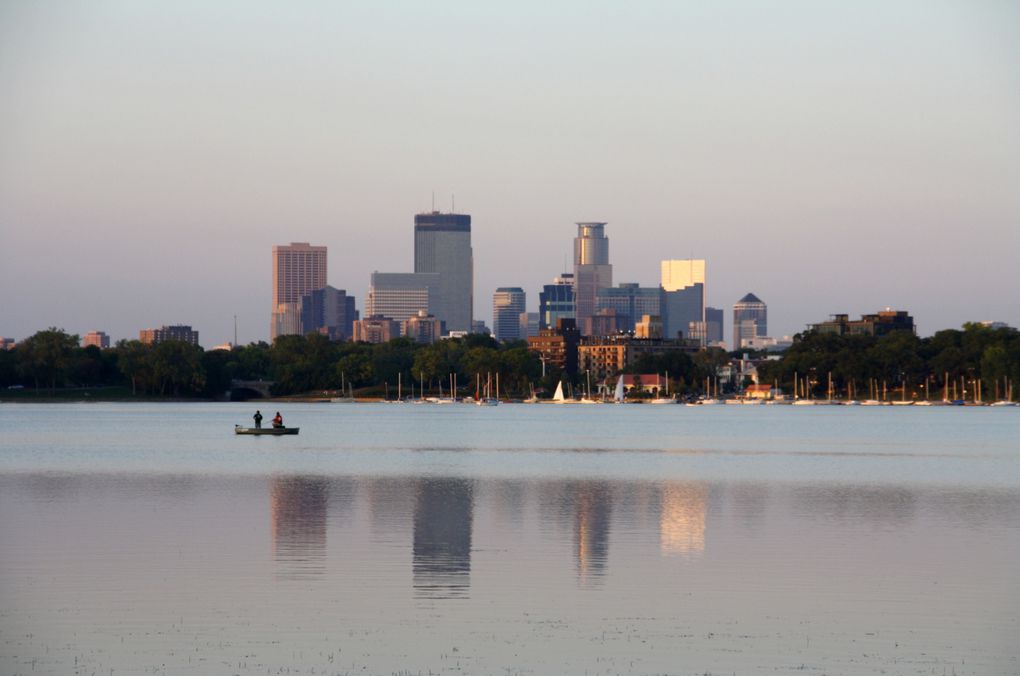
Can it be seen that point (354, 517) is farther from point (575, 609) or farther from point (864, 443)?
point (864, 443)

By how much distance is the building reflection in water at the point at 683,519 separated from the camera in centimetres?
3434

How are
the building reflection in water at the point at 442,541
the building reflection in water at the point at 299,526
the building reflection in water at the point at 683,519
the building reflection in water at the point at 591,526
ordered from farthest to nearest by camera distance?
the building reflection in water at the point at 683,519, the building reflection in water at the point at 299,526, the building reflection in water at the point at 591,526, the building reflection in water at the point at 442,541

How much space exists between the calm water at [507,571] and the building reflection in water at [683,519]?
0.15 meters

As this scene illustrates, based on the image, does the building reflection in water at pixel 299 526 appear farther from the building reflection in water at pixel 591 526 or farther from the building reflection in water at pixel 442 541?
the building reflection in water at pixel 591 526

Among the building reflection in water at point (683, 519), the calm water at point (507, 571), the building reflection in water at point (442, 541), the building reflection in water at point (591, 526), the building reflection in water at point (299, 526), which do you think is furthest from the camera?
the building reflection in water at point (683, 519)

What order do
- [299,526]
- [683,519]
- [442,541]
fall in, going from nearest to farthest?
[442,541], [299,526], [683,519]

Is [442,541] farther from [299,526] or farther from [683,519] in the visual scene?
[683,519]

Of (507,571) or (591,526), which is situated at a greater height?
(591,526)

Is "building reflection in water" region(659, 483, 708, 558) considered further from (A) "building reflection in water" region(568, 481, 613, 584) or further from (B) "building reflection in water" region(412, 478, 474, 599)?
(B) "building reflection in water" region(412, 478, 474, 599)

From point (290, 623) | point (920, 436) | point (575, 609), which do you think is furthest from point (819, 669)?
point (920, 436)

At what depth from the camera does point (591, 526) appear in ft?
129

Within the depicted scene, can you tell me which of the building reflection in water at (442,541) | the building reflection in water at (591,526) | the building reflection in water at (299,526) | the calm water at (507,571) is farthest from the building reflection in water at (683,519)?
the building reflection in water at (299,526)

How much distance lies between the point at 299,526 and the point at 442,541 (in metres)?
5.25

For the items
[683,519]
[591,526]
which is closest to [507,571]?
[591,526]
